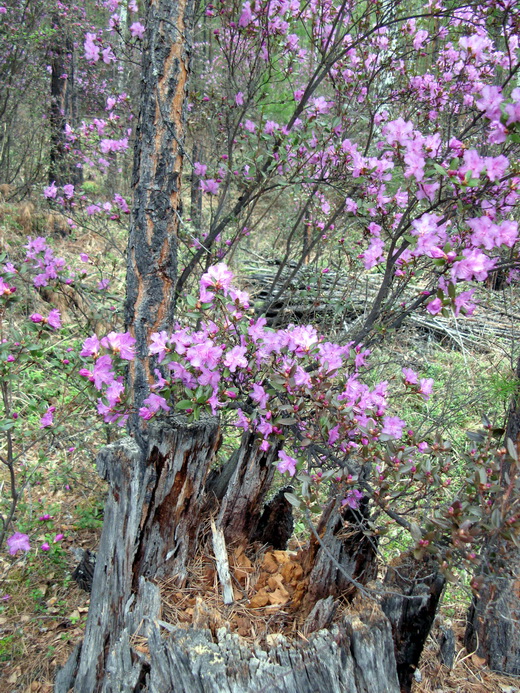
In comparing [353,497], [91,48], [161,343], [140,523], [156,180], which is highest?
[91,48]

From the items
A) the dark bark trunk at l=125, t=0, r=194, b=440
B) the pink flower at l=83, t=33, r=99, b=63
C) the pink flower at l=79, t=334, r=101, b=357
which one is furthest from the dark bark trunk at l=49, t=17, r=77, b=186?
the pink flower at l=79, t=334, r=101, b=357

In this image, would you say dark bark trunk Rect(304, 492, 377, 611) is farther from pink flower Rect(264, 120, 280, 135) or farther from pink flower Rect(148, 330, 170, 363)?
pink flower Rect(264, 120, 280, 135)

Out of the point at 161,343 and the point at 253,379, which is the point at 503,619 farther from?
the point at 161,343

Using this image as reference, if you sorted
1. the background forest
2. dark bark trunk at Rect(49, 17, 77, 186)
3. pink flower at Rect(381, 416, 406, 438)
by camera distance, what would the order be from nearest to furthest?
the background forest
pink flower at Rect(381, 416, 406, 438)
dark bark trunk at Rect(49, 17, 77, 186)

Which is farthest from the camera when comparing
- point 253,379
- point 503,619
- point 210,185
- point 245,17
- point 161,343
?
point 210,185

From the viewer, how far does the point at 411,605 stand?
1.74 meters

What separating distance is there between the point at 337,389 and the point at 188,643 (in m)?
0.94

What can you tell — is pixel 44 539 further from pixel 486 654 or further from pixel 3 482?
pixel 486 654

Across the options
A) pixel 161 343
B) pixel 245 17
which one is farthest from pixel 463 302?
pixel 245 17

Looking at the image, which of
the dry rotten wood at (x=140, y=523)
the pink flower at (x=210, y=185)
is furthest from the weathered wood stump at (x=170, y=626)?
the pink flower at (x=210, y=185)

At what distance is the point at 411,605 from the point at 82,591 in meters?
1.80

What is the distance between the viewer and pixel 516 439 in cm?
188

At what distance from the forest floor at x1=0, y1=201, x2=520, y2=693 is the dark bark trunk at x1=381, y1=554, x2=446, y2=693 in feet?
0.86

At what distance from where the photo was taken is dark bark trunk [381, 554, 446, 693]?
67.8 inches
